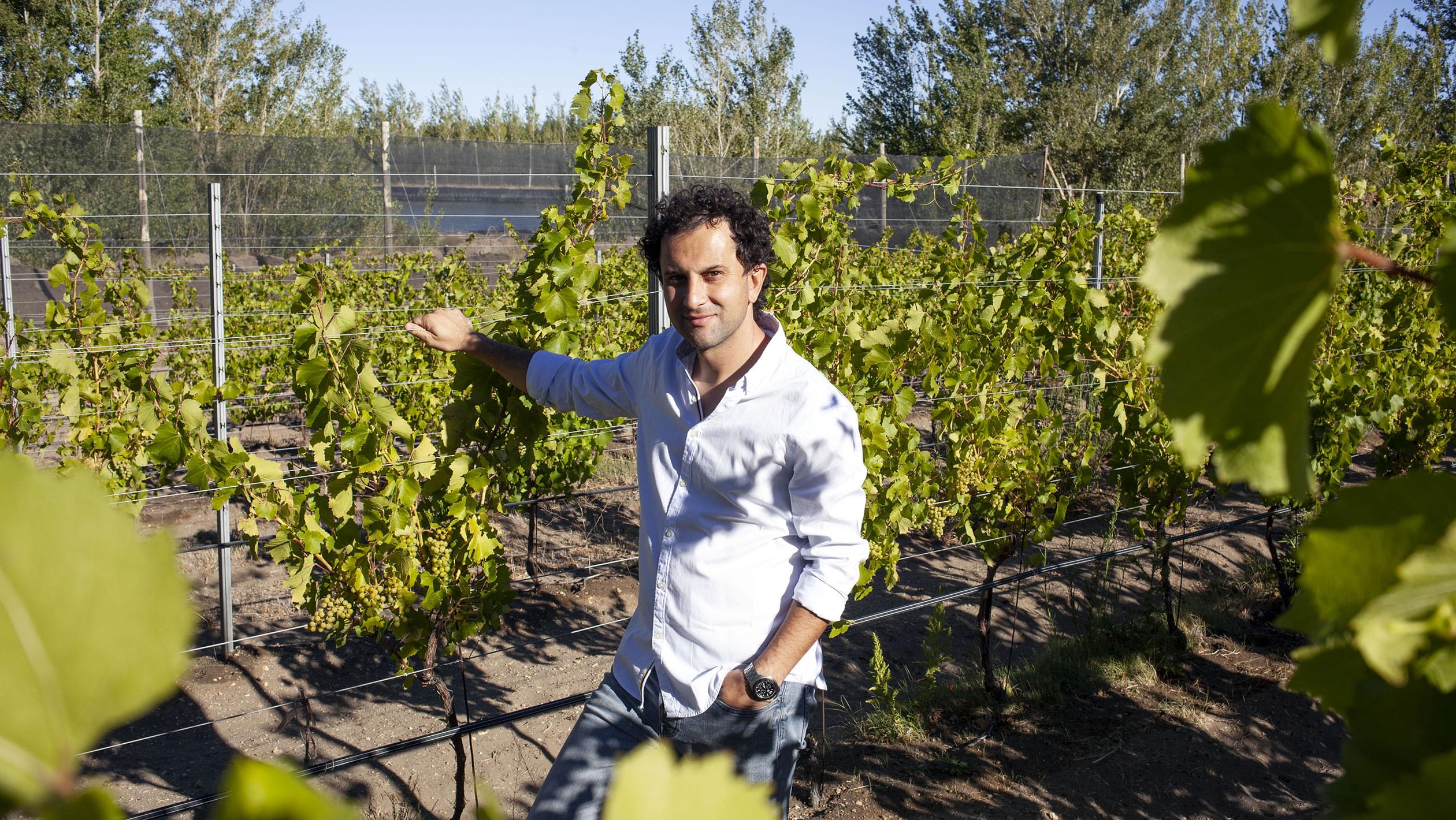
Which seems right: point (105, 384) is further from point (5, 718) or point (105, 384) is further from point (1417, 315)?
point (1417, 315)

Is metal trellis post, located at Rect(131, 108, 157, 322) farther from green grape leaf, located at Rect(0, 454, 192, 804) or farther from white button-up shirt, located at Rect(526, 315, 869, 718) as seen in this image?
green grape leaf, located at Rect(0, 454, 192, 804)

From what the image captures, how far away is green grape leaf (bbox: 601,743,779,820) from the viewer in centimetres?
30

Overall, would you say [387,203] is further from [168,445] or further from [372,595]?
[372,595]

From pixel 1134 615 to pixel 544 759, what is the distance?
284 centimetres

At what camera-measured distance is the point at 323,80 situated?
20.5 meters

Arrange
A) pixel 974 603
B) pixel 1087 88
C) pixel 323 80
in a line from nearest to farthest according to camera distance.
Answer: pixel 974 603
pixel 323 80
pixel 1087 88

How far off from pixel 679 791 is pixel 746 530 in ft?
5.79

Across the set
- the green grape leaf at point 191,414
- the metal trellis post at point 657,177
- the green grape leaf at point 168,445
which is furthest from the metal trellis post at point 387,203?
the green grape leaf at point 168,445

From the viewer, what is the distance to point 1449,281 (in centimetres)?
36

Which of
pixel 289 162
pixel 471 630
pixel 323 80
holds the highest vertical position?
pixel 323 80

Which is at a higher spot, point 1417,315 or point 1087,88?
point 1087,88

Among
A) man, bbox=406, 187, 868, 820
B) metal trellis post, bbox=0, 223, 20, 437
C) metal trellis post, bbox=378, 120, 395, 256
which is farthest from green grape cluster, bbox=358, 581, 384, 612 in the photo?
metal trellis post, bbox=378, 120, 395, 256

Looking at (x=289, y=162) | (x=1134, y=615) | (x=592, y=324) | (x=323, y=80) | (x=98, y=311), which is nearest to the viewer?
(x=98, y=311)

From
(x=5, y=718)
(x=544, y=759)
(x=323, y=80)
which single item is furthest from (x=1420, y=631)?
(x=323, y=80)
